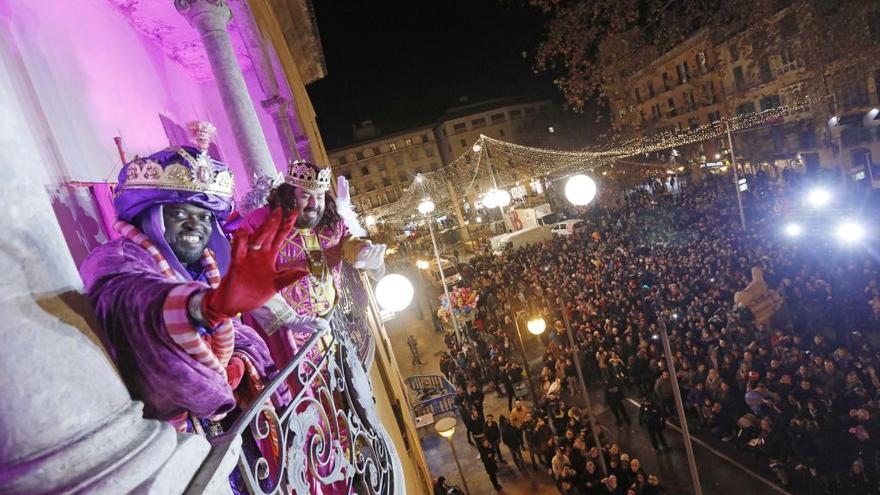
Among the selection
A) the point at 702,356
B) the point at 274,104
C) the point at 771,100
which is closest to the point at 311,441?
the point at 274,104

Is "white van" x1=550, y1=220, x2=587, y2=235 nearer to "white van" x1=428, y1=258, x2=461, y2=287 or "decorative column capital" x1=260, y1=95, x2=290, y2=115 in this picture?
"white van" x1=428, y1=258, x2=461, y2=287

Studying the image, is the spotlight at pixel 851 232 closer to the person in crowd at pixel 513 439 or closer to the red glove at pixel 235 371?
the person in crowd at pixel 513 439

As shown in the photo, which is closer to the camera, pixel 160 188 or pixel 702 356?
pixel 160 188

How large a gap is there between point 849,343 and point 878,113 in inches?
495

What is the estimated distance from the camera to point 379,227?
4819 centimetres

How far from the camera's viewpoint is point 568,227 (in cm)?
3384

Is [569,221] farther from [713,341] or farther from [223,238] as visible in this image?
[223,238]

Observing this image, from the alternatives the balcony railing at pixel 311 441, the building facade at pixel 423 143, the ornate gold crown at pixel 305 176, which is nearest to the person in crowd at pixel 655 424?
the balcony railing at pixel 311 441

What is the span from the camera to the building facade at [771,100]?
10.8m

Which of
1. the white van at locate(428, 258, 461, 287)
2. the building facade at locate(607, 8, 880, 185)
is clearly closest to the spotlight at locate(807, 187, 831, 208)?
the building facade at locate(607, 8, 880, 185)

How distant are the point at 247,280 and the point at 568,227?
33356 millimetres

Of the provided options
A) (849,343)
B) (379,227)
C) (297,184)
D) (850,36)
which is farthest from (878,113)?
(379,227)

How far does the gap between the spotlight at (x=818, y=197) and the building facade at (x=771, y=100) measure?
3.12m

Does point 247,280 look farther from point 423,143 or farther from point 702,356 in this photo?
point 423,143
